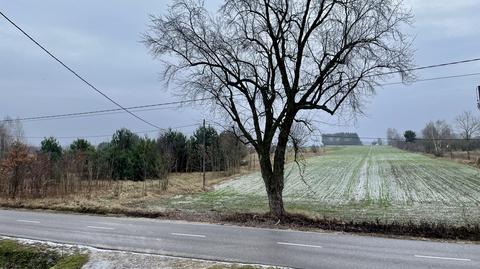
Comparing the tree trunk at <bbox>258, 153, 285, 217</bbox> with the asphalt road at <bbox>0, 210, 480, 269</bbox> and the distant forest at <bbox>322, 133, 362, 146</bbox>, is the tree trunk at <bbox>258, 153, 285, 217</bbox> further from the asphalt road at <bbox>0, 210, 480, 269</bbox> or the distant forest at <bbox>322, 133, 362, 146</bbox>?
the distant forest at <bbox>322, 133, 362, 146</bbox>

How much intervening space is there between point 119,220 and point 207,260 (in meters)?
10.4

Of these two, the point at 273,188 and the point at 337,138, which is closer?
the point at 273,188

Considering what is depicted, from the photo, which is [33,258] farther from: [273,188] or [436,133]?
[436,133]

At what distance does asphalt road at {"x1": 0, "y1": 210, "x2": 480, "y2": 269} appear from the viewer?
11.8 meters

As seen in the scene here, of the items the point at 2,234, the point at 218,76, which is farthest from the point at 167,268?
the point at 218,76

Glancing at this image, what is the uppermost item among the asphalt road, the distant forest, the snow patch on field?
the distant forest

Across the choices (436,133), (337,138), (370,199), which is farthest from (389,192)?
(436,133)

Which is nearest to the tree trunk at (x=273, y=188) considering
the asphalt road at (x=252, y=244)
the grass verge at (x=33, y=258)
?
the asphalt road at (x=252, y=244)

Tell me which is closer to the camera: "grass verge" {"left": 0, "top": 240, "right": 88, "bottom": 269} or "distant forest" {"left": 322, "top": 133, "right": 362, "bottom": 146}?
"grass verge" {"left": 0, "top": 240, "right": 88, "bottom": 269}

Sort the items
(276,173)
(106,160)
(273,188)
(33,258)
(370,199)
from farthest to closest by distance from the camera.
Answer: (106,160), (370,199), (276,173), (273,188), (33,258)

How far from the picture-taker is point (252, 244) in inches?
554

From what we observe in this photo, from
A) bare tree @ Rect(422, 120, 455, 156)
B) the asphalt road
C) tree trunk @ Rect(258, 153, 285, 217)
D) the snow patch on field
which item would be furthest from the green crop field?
bare tree @ Rect(422, 120, 455, 156)

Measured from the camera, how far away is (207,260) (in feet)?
37.7

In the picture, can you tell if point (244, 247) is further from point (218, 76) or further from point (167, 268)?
Result: point (218, 76)
